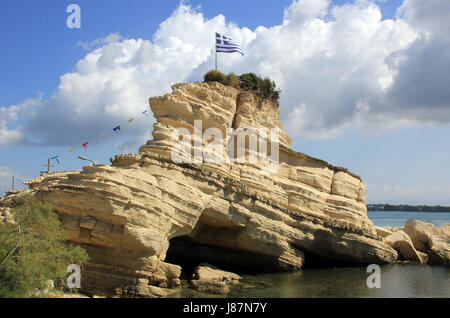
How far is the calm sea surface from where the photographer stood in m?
16.9

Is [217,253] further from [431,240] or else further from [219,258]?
[431,240]

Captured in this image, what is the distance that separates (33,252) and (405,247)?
73.9 ft

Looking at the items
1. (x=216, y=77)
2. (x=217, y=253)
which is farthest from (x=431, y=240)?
(x=216, y=77)

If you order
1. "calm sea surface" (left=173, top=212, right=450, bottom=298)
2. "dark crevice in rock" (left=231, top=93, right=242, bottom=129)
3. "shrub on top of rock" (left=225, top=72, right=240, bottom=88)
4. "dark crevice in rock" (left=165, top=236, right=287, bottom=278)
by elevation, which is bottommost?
"calm sea surface" (left=173, top=212, right=450, bottom=298)

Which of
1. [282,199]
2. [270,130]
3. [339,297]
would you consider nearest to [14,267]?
[339,297]

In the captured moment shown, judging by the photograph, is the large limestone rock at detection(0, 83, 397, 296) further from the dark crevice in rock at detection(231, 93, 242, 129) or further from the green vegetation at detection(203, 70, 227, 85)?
the green vegetation at detection(203, 70, 227, 85)

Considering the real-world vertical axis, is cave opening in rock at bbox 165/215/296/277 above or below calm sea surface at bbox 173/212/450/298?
above

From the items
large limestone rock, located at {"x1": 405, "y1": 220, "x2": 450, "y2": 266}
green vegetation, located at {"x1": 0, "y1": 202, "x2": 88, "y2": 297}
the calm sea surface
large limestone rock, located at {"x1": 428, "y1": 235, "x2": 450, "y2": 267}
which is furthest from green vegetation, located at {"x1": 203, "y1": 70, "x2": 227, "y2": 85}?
large limestone rock, located at {"x1": 428, "y1": 235, "x2": 450, "y2": 267}

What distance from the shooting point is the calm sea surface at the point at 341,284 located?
16.9 metres

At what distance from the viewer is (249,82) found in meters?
25.9

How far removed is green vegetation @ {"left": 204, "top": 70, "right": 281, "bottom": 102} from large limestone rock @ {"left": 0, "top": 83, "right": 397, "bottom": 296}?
74cm

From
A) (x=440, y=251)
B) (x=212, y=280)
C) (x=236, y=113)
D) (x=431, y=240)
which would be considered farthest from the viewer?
(x=431, y=240)

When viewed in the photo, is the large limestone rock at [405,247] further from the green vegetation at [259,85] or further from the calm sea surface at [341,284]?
the green vegetation at [259,85]

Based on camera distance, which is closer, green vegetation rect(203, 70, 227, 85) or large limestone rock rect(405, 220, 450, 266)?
green vegetation rect(203, 70, 227, 85)
